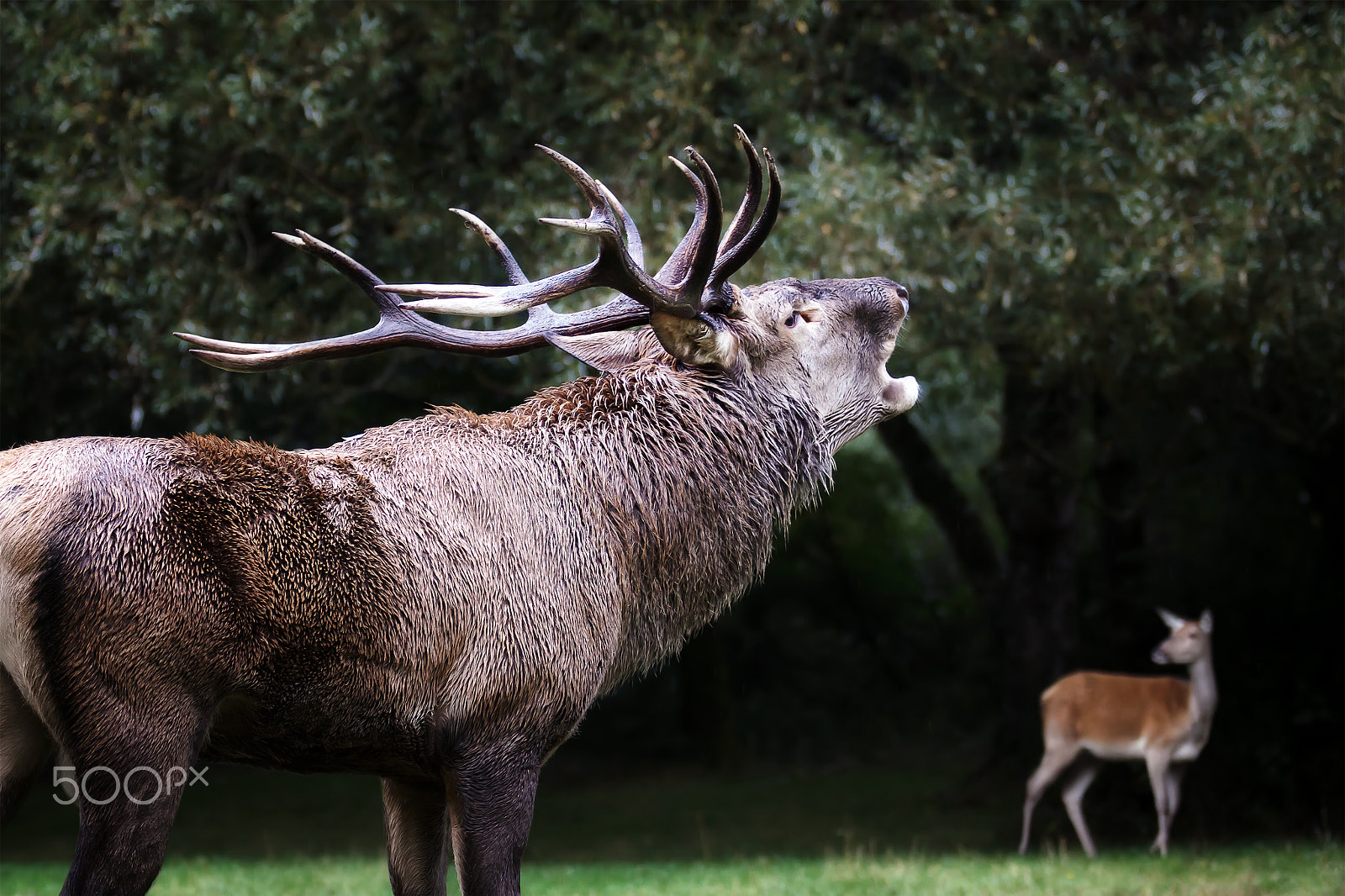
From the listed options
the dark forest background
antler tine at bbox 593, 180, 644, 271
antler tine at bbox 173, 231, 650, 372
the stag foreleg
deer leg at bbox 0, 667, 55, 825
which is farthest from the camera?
the dark forest background

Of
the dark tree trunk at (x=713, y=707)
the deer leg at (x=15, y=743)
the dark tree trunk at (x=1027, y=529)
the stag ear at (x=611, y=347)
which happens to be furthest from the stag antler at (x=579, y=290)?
the dark tree trunk at (x=713, y=707)

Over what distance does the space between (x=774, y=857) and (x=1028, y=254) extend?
449 cm

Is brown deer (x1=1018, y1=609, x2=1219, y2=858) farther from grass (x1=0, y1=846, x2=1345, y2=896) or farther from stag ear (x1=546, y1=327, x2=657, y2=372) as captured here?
stag ear (x1=546, y1=327, x2=657, y2=372)

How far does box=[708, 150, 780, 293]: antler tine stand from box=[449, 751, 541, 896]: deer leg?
154 cm

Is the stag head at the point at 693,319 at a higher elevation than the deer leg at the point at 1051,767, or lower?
higher

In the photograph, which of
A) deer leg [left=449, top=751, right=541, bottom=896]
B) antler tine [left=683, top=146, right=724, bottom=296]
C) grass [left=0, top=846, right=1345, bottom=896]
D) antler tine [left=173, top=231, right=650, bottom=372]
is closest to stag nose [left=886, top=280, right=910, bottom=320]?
antler tine [left=683, top=146, right=724, bottom=296]

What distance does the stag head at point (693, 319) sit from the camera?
391 centimetres

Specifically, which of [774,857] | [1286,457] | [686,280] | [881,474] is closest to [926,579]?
[881,474]

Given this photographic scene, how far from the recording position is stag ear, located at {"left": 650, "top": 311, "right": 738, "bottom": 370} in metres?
3.96

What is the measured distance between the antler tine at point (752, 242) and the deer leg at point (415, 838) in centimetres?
173

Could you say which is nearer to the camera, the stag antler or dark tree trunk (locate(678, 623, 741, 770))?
the stag antler

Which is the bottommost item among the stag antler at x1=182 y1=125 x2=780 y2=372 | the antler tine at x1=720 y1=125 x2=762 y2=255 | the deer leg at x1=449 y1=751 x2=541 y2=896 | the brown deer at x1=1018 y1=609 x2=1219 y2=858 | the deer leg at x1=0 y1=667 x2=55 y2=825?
the brown deer at x1=1018 y1=609 x2=1219 y2=858

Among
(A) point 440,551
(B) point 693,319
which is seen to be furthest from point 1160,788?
(A) point 440,551

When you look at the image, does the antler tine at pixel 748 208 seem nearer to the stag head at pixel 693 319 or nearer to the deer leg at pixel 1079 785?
the stag head at pixel 693 319
